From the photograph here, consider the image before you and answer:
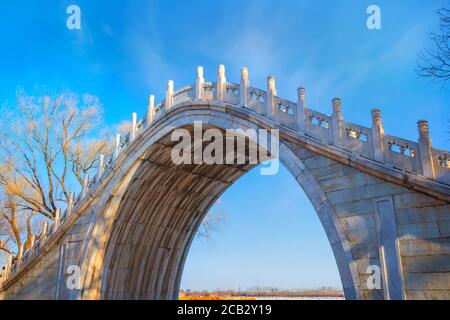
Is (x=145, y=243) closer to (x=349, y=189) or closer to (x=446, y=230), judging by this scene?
(x=349, y=189)

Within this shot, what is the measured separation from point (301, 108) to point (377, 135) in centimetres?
237

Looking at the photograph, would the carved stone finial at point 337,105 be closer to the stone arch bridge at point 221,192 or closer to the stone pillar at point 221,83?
the stone arch bridge at point 221,192

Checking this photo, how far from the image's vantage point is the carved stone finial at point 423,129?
9.20 m

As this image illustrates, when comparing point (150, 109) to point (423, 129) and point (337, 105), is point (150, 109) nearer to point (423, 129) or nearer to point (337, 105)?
point (337, 105)

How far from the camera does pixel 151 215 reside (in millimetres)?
18094

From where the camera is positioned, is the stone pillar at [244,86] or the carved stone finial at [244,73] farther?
the carved stone finial at [244,73]

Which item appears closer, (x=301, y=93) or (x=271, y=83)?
(x=301, y=93)

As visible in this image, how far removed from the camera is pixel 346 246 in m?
9.62

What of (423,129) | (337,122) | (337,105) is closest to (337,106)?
(337,105)

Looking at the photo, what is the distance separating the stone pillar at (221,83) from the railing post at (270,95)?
6.52 ft

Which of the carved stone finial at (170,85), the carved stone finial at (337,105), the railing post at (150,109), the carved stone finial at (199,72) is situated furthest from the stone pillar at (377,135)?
the railing post at (150,109)

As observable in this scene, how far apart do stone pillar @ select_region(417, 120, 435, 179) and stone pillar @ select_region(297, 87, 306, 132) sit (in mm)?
3039

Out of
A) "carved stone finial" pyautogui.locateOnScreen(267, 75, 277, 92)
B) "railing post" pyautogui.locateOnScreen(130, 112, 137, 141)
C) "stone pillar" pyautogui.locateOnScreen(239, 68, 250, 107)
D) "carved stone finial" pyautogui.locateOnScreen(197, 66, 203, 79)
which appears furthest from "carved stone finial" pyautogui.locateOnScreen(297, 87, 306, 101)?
"railing post" pyautogui.locateOnScreen(130, 112, 137, 141)

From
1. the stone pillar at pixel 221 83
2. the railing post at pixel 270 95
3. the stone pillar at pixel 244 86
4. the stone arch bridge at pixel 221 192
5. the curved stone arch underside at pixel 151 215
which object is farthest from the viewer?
the curved stone arch underside at pixel 151 215
